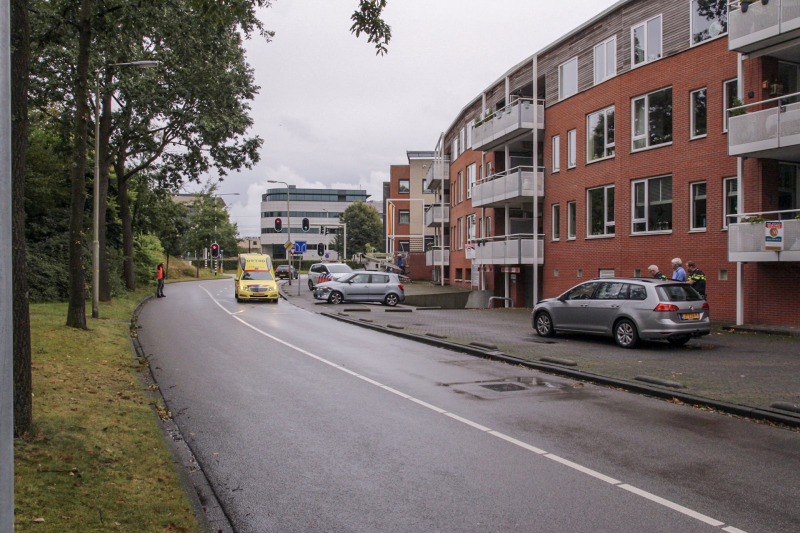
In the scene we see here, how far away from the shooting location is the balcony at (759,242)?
1627 cm

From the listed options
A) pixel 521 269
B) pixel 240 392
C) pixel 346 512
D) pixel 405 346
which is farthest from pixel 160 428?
pixel 521 269

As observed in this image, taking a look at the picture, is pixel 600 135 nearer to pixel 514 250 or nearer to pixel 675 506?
pixel 514 250

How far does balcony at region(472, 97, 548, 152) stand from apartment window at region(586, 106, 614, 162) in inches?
139

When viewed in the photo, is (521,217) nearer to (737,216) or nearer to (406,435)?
(737,216)

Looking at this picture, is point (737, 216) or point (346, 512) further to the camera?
point (737, 216)

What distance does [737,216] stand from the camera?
61.1 ft

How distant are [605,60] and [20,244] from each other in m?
23.7

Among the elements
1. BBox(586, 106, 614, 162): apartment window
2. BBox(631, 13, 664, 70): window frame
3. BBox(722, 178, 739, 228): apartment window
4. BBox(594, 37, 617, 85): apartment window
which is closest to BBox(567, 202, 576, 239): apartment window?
BBox(586, 106, 614, 162): apartment window

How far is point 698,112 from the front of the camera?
20.9 meters

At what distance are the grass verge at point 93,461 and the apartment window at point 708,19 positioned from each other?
1934 cm

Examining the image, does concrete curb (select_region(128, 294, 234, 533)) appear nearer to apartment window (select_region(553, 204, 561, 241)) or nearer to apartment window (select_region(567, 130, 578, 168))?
apartment window (select_region(567, 130, 578, 168))

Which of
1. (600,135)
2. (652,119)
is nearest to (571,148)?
(600,135)

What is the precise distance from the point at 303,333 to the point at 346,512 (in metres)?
13.5

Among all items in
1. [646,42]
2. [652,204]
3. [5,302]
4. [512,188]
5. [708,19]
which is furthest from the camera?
[512,188]
